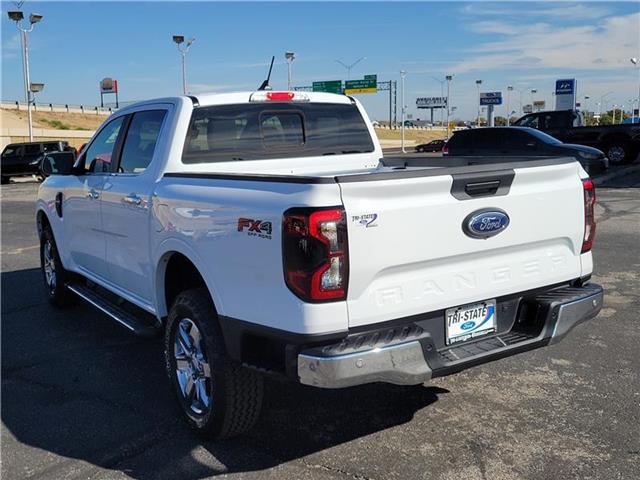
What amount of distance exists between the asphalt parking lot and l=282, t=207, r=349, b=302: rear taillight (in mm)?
1072

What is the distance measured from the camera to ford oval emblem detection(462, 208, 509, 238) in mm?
3346

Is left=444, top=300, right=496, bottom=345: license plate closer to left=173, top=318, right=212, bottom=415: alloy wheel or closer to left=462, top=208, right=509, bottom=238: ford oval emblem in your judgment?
left=462, top=208, right=509, bottom=238: ford oval emblem

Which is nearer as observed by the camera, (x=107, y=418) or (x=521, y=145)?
(x=107, y=418)

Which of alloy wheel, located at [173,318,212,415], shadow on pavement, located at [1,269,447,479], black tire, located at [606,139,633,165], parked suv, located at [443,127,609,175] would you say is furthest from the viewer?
black tire, located at [606,139,633,165]

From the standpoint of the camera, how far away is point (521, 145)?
17.5 metres

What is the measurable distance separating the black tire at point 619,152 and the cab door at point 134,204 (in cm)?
2170

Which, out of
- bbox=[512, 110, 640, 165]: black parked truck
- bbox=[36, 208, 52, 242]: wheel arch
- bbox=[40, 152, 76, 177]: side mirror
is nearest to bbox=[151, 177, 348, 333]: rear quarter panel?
bbox=[40, 152, 76, 177]: side mirror

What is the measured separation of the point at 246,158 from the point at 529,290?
2236 millimetres

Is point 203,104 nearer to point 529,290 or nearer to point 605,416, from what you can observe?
point 529,290

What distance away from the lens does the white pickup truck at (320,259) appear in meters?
2.98

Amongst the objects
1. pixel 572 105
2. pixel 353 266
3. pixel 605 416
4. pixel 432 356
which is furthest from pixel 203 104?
pixel 572 105

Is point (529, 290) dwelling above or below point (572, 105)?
below

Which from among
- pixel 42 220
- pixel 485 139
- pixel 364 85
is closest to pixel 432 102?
pixel 364 85

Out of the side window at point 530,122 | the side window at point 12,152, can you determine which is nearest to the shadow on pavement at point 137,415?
the side window at point 530,122
